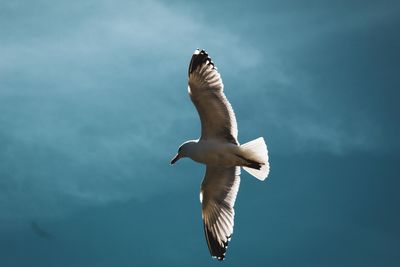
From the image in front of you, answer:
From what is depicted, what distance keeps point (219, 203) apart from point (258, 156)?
0.96 metres

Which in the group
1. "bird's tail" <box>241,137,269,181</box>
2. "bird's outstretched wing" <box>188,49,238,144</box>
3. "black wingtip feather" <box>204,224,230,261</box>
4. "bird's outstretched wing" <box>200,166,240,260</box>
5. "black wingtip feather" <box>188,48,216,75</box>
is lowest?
"black wingtip feather" <box>204,224,230,261</box>

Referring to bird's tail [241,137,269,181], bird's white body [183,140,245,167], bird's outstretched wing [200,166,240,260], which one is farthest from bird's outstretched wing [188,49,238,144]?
bird's outstretched wing [200,166,240,260]

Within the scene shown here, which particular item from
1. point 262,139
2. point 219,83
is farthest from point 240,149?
point 219,83

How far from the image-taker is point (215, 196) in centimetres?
816

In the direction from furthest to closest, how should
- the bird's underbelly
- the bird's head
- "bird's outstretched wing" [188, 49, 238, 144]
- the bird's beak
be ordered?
1. the bird's beak
2. the bird's head
3. the bird's underbelly
4. "bird's outstretched wing" [188, 49, 238, 144]

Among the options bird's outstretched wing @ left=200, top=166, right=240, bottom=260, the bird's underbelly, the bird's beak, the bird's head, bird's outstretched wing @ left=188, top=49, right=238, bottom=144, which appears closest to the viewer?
bird's outstretched wing @ left=188, top=49, right=238, bottom=144

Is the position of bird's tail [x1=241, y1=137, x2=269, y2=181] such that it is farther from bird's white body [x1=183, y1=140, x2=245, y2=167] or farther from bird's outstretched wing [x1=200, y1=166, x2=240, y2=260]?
bird's outstretched wing [x1=200, y1=166, x2=240, y2=260]

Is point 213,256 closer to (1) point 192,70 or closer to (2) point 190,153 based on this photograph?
(2) point 190,153

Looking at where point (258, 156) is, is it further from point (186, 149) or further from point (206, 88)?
point (206, 88)

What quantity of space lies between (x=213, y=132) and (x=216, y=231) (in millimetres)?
1289

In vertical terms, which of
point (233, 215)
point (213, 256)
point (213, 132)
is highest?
point (213, 132)

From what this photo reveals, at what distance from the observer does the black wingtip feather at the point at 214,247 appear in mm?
8039

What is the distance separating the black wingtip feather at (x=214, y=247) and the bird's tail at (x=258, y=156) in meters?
1.01

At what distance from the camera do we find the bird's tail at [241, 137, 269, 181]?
24.6 ft
